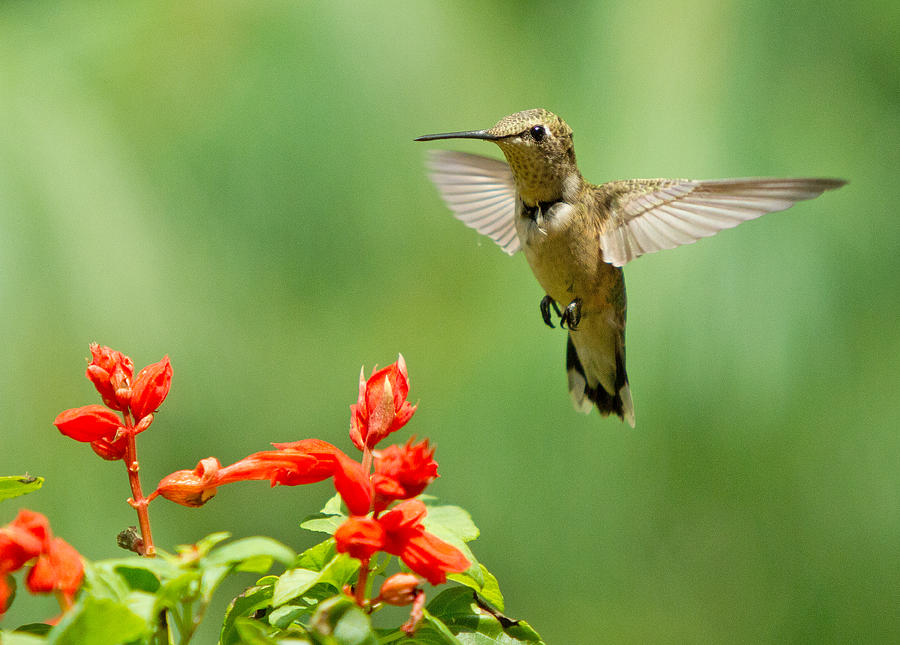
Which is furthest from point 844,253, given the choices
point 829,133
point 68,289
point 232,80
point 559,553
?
point 68,289

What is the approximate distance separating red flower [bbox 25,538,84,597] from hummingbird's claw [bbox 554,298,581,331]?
1248 mm

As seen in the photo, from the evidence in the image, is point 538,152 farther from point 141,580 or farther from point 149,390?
point 141,580

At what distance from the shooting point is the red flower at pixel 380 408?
0.95 m

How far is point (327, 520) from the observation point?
1.00 m

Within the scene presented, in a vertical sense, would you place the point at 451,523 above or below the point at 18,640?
below

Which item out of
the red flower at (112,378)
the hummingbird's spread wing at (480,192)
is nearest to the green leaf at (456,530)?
the red flower at (112,378)

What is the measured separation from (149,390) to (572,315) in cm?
105

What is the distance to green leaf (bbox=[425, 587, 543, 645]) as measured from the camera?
0.92 metres

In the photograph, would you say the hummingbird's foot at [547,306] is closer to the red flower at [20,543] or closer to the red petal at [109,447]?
the red petal at [109,447]

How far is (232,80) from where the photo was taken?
2500 mm

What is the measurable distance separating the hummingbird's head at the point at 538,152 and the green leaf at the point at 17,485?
3.41 feet

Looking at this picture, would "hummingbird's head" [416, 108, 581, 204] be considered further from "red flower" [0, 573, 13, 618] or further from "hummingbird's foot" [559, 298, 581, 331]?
"red flower" [0, 573, 13, 618]

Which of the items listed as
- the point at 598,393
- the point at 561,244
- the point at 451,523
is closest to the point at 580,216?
the point at 561,244

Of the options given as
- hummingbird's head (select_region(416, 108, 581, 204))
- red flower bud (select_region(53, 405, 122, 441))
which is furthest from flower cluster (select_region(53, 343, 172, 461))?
hummingbird's head (select_region(416, 108, 581, 204))
